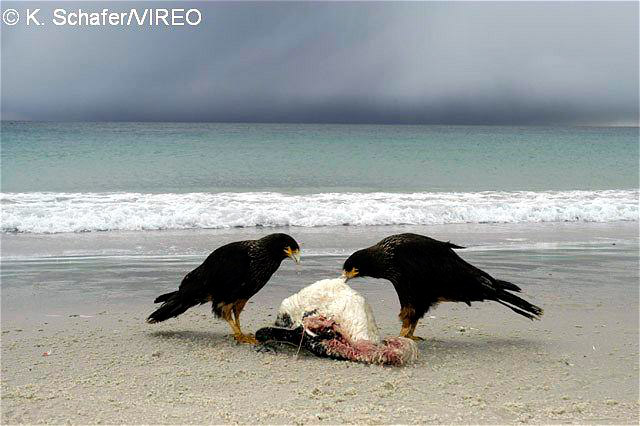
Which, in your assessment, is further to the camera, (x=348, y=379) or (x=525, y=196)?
(x=525, y=196)

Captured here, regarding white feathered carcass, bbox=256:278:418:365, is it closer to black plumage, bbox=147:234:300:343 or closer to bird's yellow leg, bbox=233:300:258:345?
bird's yellow leg, bbox=233:300:258:345

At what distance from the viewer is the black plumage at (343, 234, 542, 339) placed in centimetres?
532

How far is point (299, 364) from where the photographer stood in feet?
16.2

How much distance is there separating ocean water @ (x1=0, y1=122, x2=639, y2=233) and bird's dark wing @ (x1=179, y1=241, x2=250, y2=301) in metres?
7.91

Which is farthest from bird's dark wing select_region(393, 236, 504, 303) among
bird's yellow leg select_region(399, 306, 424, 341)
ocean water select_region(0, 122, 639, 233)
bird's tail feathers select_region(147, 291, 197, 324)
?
ocean water select_region(0, 122, 639, 233)

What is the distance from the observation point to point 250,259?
17.6 feet

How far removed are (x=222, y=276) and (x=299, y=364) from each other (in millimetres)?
1016

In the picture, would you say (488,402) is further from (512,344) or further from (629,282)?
(629,282)

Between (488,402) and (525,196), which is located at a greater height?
(525,196)

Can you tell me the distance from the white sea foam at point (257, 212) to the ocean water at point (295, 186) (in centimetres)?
3

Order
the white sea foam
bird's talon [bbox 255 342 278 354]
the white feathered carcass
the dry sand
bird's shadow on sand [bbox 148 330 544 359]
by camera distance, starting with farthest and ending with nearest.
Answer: the white sea foam
bird's shadow on sand [bbox 148 330 544 359]
bird's talon [bbox 255 342 278 354]
the white feathered carcass
the dry sand

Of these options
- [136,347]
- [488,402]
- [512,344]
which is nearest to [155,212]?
[136,347]

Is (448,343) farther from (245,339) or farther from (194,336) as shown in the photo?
(194,336)

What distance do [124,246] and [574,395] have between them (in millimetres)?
8328
